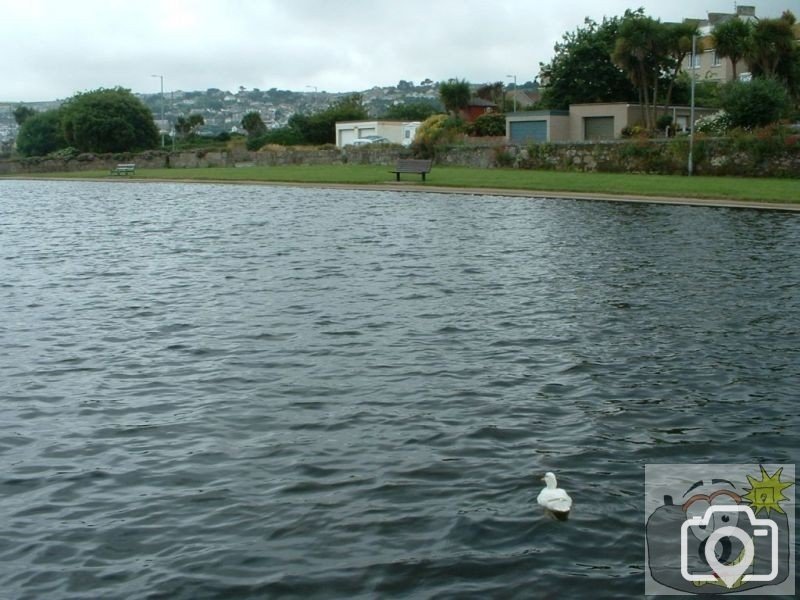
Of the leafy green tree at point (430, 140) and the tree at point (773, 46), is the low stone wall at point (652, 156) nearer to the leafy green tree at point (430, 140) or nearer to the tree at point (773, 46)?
the leafy green tree at point (430, 140)

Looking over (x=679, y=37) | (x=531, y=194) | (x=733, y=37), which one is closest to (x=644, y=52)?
(x=679, y=37)

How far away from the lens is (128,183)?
171 ft

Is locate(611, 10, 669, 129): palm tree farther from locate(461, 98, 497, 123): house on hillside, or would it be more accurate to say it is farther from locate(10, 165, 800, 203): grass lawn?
locate(461, 98, 497, 123): house on hillside

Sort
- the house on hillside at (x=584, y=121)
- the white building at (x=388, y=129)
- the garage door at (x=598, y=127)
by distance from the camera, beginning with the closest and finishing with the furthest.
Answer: the house on hillside at (x=584, y=121) → the garage door at (x=598, y=127) → the white building at (x=388, y=129)

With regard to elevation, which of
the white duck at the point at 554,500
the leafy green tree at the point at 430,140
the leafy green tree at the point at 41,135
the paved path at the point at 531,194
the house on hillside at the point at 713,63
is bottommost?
the white duck at the point at 554,500

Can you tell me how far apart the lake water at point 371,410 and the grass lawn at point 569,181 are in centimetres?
1129

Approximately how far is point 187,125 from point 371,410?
12183 centimetres

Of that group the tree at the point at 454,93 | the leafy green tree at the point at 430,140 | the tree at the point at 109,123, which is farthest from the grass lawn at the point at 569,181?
the tree at the point at 109,123

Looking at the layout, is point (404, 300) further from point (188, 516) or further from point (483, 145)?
point (483, 145)

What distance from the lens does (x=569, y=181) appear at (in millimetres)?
37375

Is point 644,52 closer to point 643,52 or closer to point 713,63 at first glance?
point 643,52

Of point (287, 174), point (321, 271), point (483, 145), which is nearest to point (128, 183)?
point (287, 174)

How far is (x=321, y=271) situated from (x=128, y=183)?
37350mm

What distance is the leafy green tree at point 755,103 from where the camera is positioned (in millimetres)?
44031
